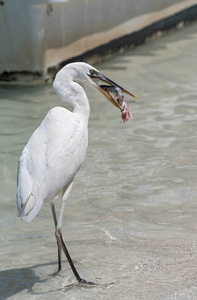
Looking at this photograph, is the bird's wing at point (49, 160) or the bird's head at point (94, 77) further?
the bird's head at point (94, 77)

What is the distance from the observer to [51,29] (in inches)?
404

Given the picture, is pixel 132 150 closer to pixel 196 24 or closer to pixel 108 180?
pixel 108 180

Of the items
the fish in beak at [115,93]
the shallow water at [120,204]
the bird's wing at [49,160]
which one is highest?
the fish in beak at [115,93]

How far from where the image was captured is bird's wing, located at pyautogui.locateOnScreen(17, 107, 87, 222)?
486cm

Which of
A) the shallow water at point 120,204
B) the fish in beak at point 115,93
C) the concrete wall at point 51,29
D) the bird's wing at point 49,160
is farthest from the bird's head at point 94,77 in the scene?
the concrete wall at point 51,29

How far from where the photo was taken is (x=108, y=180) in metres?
7.14

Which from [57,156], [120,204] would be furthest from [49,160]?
[120,204]

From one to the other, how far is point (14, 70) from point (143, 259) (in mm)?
5794

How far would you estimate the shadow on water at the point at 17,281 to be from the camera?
494 centimetres

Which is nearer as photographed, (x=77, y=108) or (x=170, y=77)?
(x=77, y=108)

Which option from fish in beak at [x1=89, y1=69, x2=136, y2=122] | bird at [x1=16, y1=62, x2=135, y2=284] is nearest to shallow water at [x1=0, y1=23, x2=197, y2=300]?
bird at [x1=16, y1=62, x2=135, y2=284]

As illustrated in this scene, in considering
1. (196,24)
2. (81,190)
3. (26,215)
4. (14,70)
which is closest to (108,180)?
(81,190)

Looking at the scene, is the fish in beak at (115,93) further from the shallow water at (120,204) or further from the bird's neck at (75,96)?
the shallow water at (120,204)

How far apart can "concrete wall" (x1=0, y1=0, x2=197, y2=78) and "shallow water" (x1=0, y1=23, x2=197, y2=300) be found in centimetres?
49
